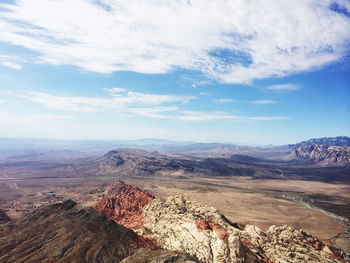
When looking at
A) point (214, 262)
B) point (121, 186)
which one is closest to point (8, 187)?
point (121, 186)

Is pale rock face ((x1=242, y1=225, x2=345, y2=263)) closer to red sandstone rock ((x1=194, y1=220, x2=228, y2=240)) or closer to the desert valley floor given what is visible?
red sandstone rock ((x1=194, y1=220, x2=228, y2=240))

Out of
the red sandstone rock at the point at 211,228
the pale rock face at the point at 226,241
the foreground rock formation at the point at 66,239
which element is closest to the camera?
the pale rock face at the point at 226,241

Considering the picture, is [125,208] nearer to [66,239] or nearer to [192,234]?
[66,239]

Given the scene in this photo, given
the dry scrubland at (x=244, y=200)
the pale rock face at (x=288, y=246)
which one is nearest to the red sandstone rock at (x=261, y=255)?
the pale rock face at (x=288, y=246)

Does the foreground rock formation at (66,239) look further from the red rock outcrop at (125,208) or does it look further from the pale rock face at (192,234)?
the red rock outcrop at (125,208)

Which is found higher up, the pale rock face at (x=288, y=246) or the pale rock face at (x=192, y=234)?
the pale rock face at (x=192, y=234)

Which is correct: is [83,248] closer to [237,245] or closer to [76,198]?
[237,245]

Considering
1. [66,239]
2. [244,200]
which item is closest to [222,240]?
[66,239]

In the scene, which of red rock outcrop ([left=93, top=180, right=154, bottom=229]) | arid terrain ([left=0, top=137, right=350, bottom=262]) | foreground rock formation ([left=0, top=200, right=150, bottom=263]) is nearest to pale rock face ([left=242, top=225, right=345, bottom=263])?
foreground rock formation ([left=0, top=200, right=150, bottom=263])
